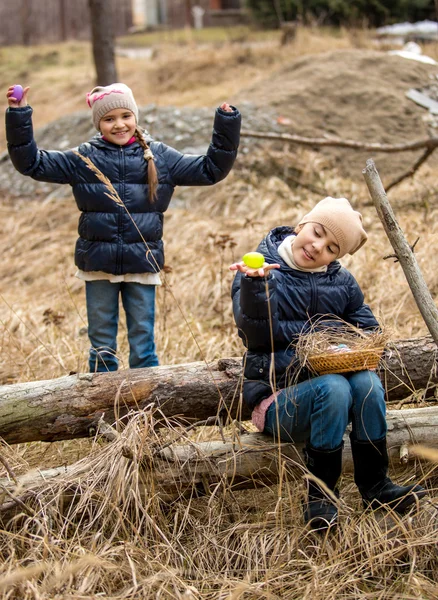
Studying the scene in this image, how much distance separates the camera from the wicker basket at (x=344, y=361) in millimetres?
2820

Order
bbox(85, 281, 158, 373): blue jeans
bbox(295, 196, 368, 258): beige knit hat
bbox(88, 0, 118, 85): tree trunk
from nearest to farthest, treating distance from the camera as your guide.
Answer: bbox(295, 196, 368, 258): beige knit hat, bbox(85, 281, 158, 373): blue jeans, bbox(88, 0, 118, 85): tree trunk

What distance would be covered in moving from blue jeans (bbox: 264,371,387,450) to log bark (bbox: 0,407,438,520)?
136 mm

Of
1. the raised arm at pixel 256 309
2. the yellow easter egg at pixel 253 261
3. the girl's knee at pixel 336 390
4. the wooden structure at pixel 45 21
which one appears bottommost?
the wooden structure at pixel 45 21

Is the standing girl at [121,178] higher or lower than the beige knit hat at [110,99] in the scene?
lower

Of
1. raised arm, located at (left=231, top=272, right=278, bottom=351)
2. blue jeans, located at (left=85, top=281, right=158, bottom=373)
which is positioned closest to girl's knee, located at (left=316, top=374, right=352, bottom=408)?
raised arm, located at (left=231, top=272, right=278, bottom=351)

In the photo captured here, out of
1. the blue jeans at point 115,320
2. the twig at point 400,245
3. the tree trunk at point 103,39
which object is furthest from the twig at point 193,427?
the tree trunk at point 103,39

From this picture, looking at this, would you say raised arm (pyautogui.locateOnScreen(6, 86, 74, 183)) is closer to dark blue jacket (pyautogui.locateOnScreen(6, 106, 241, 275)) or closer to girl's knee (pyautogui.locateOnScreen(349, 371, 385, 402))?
dark blue jacket (pyautogui.locateOnScreen(6, 106, 241, 275))

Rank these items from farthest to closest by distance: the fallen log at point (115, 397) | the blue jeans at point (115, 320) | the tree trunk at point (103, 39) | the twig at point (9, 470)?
the tree trunk at point (103, 39), the blue jeans at point (115, 320), the fallen log at point (115, 397), the twig at point (9, 470)

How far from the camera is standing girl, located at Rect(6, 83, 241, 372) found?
12.4ft

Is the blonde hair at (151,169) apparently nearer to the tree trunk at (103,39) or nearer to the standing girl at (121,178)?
the standing girl at (121,178)

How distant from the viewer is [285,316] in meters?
3.03

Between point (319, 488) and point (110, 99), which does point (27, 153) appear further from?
point (319, 488)

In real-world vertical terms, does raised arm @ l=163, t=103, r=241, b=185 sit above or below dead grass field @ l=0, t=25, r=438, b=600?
above

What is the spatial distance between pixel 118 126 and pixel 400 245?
162cm
